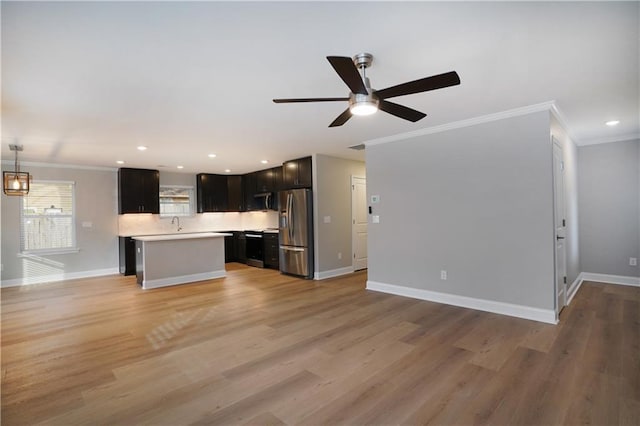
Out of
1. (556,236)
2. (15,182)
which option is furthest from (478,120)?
(15,182)

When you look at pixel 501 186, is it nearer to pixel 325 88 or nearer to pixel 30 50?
pixel 325 88

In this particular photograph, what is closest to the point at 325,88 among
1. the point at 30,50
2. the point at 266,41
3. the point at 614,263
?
the point at 266,41

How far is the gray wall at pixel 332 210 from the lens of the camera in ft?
19.8

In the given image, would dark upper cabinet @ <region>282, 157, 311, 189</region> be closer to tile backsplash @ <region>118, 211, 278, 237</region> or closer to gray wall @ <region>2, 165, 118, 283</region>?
tile backsplash @ <region>118, 211, 278, 237</region>

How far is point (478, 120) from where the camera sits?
3.87 m

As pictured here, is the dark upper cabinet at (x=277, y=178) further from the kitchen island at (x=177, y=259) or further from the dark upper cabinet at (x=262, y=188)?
the kitchen island at (x=177, y=259)

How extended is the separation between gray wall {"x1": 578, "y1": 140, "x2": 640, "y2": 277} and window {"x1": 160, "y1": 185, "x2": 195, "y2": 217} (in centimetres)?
874

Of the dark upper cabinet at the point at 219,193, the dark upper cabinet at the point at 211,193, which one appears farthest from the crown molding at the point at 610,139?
the dark upper cabinet at the point at 211,193

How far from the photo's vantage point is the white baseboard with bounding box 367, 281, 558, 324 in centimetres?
348

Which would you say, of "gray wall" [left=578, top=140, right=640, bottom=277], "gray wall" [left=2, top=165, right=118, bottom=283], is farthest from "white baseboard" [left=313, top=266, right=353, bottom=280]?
"gray wall" [left=2, top=165, right=118, bottom=283]

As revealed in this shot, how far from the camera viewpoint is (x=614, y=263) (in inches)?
204

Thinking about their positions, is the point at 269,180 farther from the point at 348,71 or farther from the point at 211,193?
the point at 348,71

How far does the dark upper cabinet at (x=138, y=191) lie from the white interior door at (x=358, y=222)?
15.7 ft

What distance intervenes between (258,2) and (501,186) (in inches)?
135
